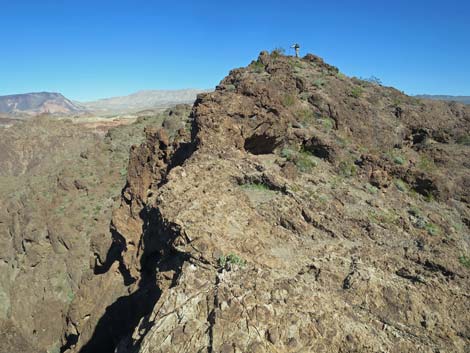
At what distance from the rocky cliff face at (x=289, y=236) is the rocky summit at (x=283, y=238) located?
0.11ft

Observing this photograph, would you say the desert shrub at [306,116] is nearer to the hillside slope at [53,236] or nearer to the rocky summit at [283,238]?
the rocky summit at [283,238]

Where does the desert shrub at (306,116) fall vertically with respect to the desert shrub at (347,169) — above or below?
above

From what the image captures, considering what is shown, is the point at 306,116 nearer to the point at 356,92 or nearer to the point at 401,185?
the point at 356,92

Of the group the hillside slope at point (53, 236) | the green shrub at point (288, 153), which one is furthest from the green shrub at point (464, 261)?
the hillside slope at point (53, 236)

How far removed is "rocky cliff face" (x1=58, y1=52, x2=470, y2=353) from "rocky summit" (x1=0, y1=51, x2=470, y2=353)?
0.11 feet

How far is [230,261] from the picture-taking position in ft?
19.8

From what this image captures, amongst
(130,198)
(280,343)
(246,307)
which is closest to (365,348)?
(280,343)

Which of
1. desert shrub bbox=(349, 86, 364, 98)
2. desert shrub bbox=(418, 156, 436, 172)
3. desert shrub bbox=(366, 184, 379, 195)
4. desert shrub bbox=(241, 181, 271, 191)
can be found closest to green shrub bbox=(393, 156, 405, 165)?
desert shrub bbox=(418, 156, 436, 172)

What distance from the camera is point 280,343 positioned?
4805 millimetres

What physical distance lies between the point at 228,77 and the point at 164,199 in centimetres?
1011

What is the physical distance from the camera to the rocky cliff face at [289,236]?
5.17 metres

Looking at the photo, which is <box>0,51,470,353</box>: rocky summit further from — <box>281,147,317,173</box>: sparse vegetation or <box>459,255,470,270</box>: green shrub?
<box>459,255,470,270</box>: green shrub

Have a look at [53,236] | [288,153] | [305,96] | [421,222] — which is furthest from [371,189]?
[53,236]

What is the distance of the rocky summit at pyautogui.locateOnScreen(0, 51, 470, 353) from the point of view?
5.21 metres
